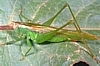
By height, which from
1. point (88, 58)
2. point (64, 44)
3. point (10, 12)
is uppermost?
point (10, 12)

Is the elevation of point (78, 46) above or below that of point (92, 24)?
below

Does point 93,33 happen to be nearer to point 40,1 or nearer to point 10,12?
point 40,1

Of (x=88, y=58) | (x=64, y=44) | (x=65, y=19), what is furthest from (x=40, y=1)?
(x=88, y=58)
